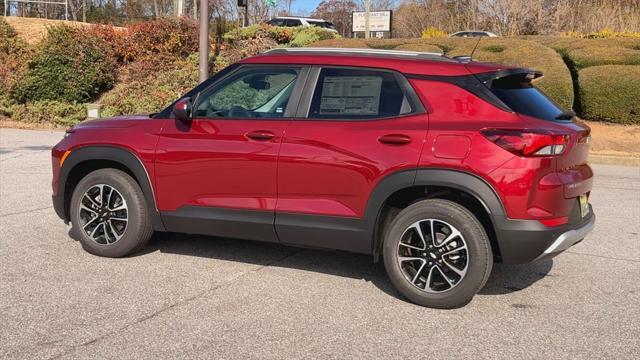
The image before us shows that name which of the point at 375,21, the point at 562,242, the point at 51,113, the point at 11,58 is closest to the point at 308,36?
the point at 375,21

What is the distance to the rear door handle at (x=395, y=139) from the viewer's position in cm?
425

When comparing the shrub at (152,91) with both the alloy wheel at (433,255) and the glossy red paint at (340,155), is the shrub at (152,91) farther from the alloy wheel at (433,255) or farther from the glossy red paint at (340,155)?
the alloy wheel at (433,255)

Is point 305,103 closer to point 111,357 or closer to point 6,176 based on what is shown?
point 111,357

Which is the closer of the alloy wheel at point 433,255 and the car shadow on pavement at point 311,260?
the alloy wheel at point 433,255

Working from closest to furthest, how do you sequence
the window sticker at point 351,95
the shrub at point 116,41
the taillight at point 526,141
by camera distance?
the taillight at point 526,141, the window sticker at point 351,95, the shrub at point 116,41

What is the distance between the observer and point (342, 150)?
4.40 m

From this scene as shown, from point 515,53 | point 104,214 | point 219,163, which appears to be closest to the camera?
point 219,163

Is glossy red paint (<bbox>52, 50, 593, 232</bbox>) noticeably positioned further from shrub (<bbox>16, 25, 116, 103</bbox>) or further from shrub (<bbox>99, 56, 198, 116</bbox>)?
shrub (<bbox>16, 25, 116, 103</bbox>)

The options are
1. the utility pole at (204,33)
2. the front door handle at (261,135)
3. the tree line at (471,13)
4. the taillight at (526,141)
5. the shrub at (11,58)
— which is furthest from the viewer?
the tree line at (471,13)

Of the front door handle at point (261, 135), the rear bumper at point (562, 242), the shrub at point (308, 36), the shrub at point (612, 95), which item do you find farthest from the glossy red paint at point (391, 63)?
the shrub at point (308, 36)

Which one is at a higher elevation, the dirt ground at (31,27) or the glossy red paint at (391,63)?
the dirt ground at (31,27)

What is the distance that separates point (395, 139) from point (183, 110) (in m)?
1.69

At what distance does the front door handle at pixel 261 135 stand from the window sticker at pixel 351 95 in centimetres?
42

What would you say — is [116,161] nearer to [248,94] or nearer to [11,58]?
[248,94]
